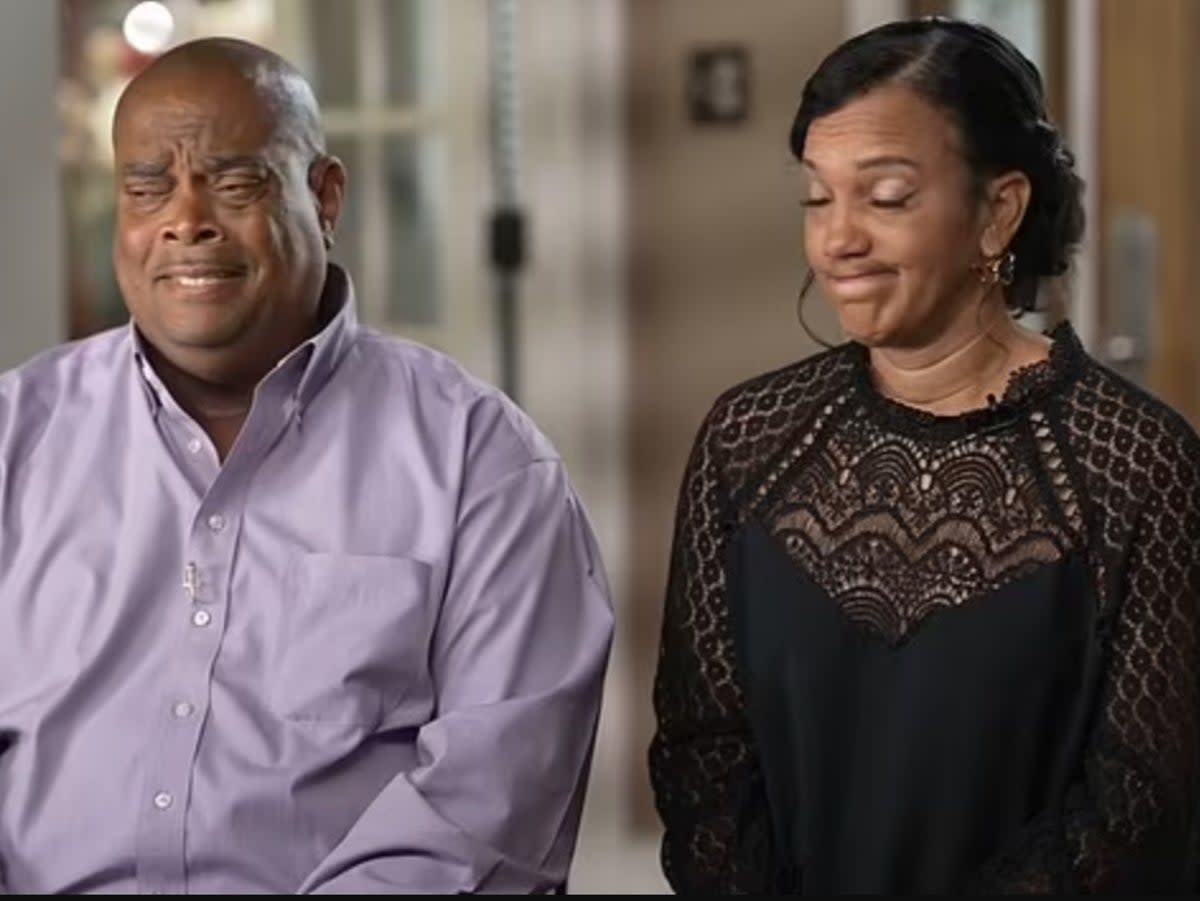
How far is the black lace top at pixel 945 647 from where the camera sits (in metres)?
2.04

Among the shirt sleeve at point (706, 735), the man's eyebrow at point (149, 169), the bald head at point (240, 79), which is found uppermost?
the bald head at point (240, 79)

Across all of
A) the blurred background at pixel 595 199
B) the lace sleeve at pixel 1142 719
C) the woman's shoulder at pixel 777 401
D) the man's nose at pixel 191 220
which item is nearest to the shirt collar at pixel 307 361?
the man's nose at pixel 191 220

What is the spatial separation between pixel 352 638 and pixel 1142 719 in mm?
651

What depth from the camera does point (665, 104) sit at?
439cm

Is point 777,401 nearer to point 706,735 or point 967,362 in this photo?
point 967,362

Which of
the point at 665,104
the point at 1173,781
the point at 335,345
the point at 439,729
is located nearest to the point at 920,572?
the point at 1173,781

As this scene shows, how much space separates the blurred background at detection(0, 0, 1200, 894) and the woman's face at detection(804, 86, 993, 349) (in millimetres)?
2153

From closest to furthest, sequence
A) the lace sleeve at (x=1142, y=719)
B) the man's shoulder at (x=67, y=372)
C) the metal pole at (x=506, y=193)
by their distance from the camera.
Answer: the lace sleeve at (x=1142, y=719) < the man's shoulder at (x=67, y=372) < the metal pole at (x=506, y=193)

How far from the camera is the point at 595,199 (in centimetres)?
441

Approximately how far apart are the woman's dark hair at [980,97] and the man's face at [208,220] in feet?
1.51

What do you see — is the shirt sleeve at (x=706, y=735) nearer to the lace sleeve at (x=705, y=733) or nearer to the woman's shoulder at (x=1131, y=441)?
the lace sleeve at (x=705, y=733)

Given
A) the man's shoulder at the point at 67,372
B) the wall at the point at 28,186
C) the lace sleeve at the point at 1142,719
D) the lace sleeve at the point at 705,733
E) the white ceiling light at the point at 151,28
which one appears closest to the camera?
the lace sleeve at the point at 1142,719

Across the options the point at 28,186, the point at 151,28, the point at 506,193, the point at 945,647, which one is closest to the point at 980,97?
the point at 945,647

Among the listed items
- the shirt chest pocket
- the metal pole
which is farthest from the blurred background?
the shirt chest pocket
